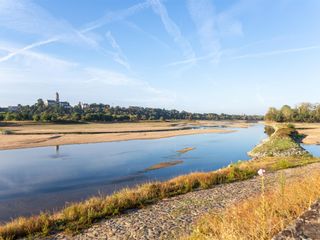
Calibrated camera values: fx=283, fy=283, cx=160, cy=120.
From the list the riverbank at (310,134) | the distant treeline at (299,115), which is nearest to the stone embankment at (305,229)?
the riverbank at (310,134)

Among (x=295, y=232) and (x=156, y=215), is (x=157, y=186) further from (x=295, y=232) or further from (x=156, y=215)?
(x=295, y=232)

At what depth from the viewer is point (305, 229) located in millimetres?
2900

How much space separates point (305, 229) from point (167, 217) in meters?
7.38

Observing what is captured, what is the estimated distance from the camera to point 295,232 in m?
2.87

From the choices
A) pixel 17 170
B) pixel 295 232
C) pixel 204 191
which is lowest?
pixel 17 170

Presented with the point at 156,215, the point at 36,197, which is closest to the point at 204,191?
the point at 156,215

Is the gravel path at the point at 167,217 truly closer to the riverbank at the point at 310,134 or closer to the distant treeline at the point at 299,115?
the riverbank at the point at 310,134

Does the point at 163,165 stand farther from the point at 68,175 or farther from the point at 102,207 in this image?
the point at 102,207

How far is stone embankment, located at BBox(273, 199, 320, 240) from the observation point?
2797 mm

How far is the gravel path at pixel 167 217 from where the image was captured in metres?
8.50

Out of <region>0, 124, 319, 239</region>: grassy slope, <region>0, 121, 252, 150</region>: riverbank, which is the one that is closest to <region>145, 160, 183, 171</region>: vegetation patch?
<region>0, 124, 319, 239</region>: grassy slope

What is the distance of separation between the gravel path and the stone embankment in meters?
5.33

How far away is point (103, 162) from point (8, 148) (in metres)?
19.0

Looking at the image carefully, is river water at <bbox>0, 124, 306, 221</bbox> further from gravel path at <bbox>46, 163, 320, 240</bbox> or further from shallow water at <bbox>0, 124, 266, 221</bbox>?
gravel path at <bbox>46, 163, 320, 240</bbox>
